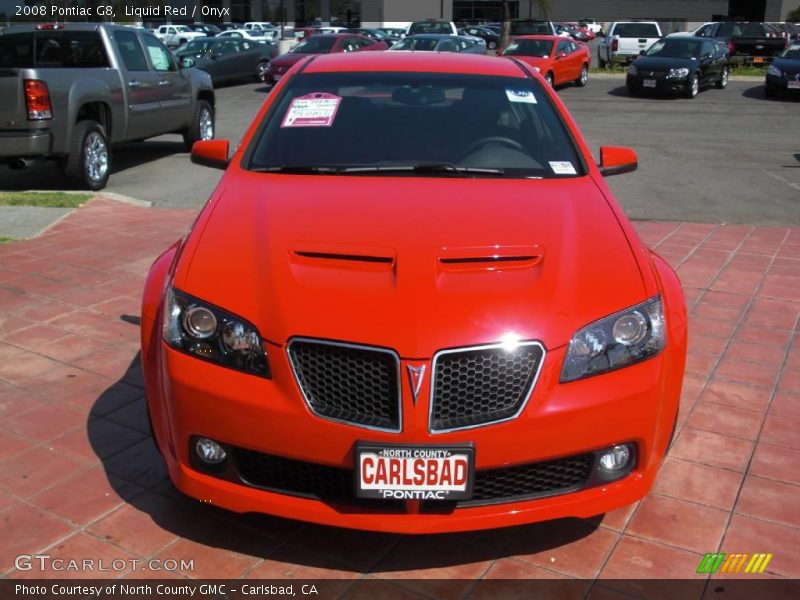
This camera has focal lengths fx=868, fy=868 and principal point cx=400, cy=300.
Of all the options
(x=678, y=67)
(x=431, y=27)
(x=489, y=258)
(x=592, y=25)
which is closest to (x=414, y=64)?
(x=489, y=258)

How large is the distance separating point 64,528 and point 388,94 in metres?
2.55

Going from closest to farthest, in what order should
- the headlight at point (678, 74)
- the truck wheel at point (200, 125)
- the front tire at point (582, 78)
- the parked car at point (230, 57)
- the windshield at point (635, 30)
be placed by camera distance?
the truck wheel at point (200, 125) → the headlight at point (678, 74) → the front tire at point (582, 78) → the parked car at point (230, 57) → the windshield at point (635, 30)

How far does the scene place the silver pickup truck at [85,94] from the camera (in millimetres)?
9266

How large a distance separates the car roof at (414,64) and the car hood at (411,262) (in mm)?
1105

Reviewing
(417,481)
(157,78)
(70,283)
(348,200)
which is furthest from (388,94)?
(157,78)

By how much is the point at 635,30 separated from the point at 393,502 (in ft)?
101

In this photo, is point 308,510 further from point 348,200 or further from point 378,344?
point 348,200

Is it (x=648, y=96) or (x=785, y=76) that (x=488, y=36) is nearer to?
(x=648, y=96)

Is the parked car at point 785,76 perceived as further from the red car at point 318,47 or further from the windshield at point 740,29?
the red car at point 318,47

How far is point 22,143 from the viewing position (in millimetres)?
9289

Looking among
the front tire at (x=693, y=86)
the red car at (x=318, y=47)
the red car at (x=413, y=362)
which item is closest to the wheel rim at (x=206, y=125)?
the red car at (x=318, y=47)

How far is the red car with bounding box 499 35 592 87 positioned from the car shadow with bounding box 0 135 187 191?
35.3ft

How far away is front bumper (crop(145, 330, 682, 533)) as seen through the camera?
9.05 feet

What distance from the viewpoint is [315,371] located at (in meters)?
2.82
